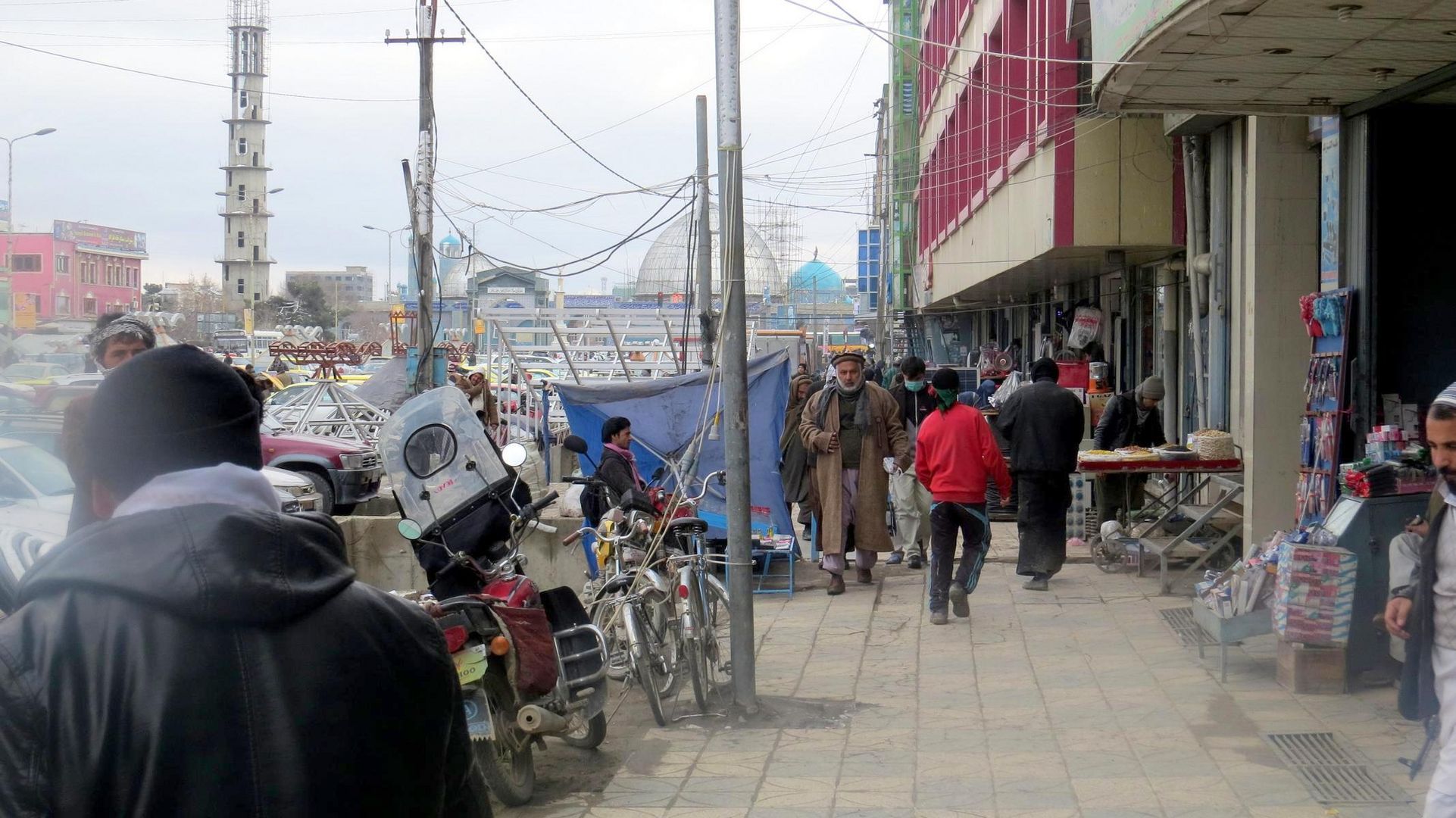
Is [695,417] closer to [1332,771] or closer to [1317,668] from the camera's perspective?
[1317,668]

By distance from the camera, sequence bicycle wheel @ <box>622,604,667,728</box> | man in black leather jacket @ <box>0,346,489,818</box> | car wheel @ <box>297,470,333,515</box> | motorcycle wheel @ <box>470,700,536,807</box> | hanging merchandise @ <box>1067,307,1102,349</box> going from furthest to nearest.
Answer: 1. hanging merchandise @ <box>1067,307,1102,349</box>
2. car wheel @ <box>297,470,333,515</box>
3. bicycle wheel @ <box>622,604,667,728</box>
4. motorcycle wheel @ <box>470,700,536,807</box>
5. man in black leather jacket @ <box>0,346,489,818</box>

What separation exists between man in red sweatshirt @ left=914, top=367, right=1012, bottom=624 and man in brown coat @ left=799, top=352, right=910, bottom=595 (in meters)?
1.13

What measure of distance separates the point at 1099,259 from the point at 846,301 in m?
96.7

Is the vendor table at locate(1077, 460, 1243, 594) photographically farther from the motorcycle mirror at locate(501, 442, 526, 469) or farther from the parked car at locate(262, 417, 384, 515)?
the parked car at locate(262, 417, 384, 515)

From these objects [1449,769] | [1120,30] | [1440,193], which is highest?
[1120,30]

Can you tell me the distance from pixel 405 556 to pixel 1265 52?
277 inches

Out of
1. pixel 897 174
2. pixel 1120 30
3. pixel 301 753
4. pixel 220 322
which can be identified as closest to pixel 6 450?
pixel 301 753

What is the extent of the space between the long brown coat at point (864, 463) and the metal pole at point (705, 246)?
22.3ft

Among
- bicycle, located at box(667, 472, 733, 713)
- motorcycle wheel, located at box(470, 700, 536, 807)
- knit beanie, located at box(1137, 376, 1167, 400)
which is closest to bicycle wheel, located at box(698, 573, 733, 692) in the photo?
bicycle, located at box(667, 472, 733, 713)

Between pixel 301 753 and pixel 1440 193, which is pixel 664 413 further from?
pixel 301 753

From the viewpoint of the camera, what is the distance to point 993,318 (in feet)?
118

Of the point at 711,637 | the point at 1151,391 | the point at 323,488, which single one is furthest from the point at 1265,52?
the point at 323,488

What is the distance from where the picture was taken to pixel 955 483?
9.46 meters

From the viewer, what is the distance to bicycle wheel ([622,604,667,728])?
6809mm
